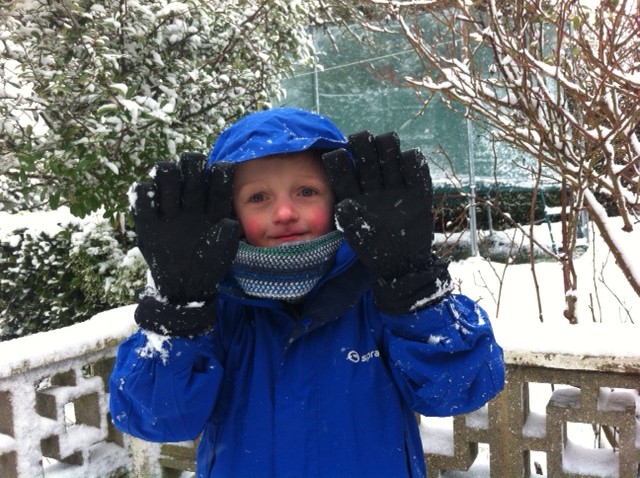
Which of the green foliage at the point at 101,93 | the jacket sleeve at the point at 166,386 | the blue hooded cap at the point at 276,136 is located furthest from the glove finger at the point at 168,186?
the green foliage at the point at 101,93

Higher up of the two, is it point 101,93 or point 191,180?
point 101,93

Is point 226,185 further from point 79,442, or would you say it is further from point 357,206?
point 79,442

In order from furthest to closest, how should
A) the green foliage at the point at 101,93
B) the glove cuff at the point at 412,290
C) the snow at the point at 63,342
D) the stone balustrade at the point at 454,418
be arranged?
the green foliage at the point at 101,93, the snow at the point at 63,342, the stone balustrade at the point at 454,418, the glove cuff at the point at 412,290

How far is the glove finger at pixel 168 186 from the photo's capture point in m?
1.27

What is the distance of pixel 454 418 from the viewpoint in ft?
6.68

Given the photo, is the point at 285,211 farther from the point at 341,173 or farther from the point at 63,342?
the point at 63,342

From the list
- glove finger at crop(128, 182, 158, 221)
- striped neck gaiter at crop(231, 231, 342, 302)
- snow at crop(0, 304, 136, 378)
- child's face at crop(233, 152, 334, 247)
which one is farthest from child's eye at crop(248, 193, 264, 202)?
snow at crop(0, 304, 136, 378)

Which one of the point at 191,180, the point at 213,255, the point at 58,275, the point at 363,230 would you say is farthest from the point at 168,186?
the point at 58,275

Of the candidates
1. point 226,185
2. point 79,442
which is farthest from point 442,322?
point 79,442

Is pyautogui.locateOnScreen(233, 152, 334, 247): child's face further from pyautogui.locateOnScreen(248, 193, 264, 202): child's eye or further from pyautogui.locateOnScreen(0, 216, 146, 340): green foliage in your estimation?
pyautogui.locateOnScreen(0, 216, 146, 340): green foliage

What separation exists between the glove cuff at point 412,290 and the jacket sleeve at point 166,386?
39 cm

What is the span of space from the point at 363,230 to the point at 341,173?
0.44ft

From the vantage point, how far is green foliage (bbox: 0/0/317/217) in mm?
3266

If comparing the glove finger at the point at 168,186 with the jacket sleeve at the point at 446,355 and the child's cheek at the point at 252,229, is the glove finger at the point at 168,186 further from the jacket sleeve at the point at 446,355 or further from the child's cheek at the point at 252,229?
the jacket sleeve at the point at 446,355
